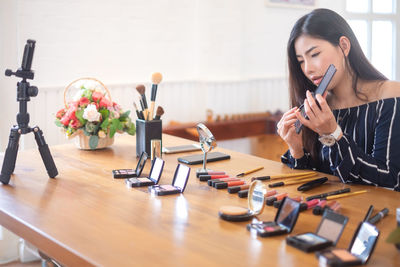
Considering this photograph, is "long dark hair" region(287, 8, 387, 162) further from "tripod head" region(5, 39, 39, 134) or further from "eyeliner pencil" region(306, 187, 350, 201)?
"tripod head" region(5, 39, 39, 134)

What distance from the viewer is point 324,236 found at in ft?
4.57

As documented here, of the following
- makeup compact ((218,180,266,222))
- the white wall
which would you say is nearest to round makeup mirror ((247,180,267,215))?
makeup compact ((218,180,266,222))

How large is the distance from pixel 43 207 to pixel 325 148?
3.77 feet

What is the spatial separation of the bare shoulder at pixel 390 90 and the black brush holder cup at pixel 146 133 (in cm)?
95

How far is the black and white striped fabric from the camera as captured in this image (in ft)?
6.52

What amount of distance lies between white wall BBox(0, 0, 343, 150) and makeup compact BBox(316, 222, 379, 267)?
104 inches

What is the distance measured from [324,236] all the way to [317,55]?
1.03 meters

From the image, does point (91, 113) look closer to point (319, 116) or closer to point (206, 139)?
point (206, 139)

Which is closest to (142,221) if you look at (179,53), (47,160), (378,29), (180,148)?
(47,160)

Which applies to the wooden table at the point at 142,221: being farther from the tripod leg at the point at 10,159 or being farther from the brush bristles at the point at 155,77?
the brush bristles at the point at 155,77

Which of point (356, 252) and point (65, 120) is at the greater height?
point (65, 120)

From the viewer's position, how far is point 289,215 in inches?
58.4

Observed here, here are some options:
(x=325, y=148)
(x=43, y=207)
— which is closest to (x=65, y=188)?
(x=43, y=207)

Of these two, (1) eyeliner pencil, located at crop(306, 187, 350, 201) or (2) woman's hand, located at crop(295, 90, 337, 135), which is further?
(2) woman's hand, located at crop(295, 90, 337, 135)
